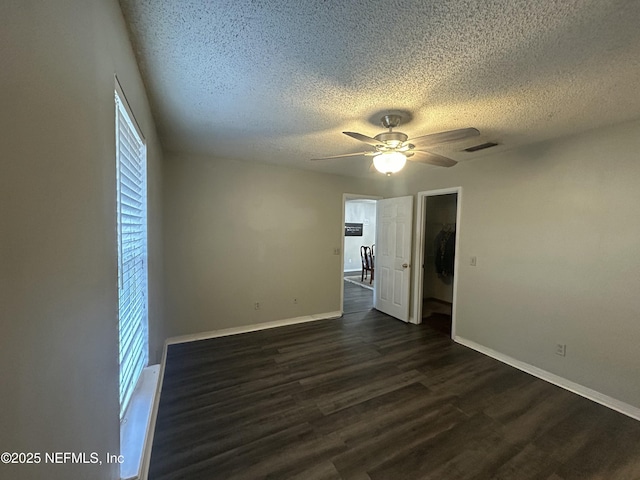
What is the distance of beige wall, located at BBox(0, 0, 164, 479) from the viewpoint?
463 mm

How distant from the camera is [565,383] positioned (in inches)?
99.4

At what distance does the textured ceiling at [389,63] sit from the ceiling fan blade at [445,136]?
0.24 metres

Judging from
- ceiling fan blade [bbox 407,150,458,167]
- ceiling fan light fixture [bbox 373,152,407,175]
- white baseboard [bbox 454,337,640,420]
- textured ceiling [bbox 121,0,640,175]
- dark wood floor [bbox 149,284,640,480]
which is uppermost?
textured ceiling [bbox 121,0,640,175]

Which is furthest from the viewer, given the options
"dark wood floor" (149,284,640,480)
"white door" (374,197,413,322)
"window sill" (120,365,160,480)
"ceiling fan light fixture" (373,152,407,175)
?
"white door" (374,197,413,322)

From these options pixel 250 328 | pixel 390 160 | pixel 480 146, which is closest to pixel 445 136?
pixel 390 160

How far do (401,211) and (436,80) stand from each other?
2.75 m

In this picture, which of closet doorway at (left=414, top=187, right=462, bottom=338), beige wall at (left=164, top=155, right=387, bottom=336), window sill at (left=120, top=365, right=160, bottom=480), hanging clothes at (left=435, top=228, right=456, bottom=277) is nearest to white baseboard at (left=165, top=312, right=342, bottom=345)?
beige wall at (left=164, top=155, right=387, bottom=336)

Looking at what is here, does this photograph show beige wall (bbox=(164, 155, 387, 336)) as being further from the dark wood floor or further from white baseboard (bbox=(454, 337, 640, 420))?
white baseboard (bbox=(454, 337, 640, 420))

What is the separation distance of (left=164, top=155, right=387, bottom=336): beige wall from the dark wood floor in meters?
0.64

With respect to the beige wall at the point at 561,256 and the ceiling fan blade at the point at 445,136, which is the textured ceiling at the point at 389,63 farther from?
the beige wall at the point at 561,256

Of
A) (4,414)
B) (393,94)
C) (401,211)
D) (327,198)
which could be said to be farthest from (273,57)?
(401,211)

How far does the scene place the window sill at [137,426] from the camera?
133 centimetres

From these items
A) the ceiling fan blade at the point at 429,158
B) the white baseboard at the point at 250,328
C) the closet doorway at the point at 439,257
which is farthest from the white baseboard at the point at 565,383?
the ceiling fan blade at the point at 429,158

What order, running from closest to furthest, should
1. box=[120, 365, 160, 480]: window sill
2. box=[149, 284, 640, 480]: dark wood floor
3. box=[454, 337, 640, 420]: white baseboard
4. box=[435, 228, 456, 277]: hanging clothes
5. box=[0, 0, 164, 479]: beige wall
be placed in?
box=[0, 0, 164, 479]: beige wall, box=[120, 365, 160, 480]: window sill, box=[149, 284, 640, 480]: dark wood floor, box=[454, 337, 640, 420]: white baseboard, box=[435, 228, 456, 277]: hanging clothes
